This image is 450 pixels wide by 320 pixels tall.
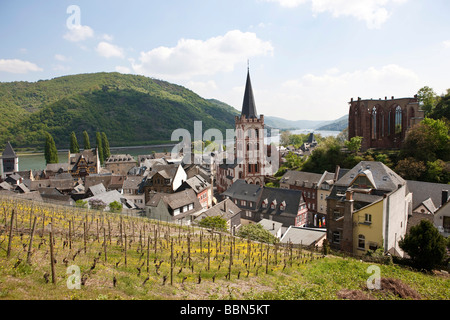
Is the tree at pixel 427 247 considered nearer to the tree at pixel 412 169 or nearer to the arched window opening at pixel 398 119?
the tree at pixel 412 169

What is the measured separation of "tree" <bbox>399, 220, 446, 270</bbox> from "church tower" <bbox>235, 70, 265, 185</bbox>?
3716 centimetres

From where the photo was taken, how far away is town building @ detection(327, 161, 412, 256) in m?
→ 24.0

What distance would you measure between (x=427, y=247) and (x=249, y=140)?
3880cm

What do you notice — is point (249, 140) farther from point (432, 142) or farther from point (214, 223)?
point (214, 223)

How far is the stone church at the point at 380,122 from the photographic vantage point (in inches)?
2111

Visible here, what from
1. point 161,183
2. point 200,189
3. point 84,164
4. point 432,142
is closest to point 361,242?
point 200,189

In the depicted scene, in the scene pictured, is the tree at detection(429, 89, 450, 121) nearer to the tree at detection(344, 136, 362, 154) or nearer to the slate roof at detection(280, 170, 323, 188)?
the tree at detection(344, 136, 362, 154)

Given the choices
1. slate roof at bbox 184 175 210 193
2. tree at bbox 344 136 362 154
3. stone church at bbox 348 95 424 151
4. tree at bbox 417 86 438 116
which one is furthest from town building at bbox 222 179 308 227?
tree at bbox 417 86 438 116

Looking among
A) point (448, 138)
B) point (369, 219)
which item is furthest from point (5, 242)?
point (448, 138)

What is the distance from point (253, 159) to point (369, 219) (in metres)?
33.3

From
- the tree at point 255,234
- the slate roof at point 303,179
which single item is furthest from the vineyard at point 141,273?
the slate roof at point 303,179
